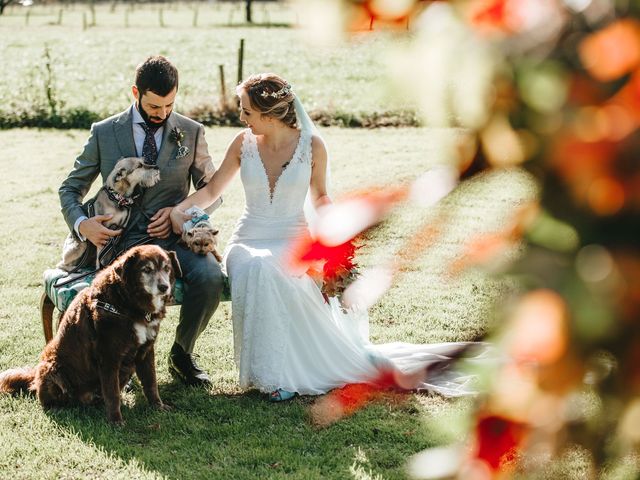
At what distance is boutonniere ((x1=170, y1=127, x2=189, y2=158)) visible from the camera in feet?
16.5

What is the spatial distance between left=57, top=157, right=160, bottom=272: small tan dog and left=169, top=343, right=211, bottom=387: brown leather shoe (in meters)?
0.72

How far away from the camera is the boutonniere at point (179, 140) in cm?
504

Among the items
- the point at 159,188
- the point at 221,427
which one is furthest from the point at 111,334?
the point at 159,188

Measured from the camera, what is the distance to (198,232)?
195 inches

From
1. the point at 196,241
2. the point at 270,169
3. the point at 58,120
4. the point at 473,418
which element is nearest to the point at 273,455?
the point at 196,241

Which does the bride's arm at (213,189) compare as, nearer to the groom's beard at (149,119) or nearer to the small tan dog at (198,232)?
the small tan dog at (198,232)

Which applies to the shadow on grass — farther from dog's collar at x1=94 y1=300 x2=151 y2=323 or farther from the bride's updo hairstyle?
the bride's updo hairstyle

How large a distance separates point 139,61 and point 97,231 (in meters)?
20.1

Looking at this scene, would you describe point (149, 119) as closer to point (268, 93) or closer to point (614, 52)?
point (268, 93)

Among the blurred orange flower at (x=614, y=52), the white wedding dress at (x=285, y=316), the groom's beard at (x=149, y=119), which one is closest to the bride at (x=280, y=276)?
the white wedding dress at (x=285, y=316)

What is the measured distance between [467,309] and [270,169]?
6.36 ft

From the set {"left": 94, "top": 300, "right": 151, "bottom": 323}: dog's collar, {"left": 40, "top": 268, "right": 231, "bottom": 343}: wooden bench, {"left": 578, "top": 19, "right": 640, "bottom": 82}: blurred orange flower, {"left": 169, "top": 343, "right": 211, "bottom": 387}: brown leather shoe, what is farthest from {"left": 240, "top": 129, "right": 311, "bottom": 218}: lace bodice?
{"left": 578, "top": 19, "right": 640, "bottom": 82}: blurred orange flower

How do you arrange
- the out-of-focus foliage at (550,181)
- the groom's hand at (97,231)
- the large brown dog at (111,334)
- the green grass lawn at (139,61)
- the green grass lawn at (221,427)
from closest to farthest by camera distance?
the out-of-focus foliage at (550,181)
the green grass lawn at (221,427)
the large brown dog at (111,334)
the groom's hand at (97,231)
the green grass lawn at (139,61)

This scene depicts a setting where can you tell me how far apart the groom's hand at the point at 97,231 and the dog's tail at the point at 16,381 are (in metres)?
0.81
